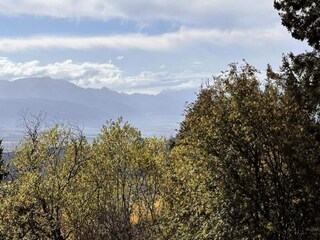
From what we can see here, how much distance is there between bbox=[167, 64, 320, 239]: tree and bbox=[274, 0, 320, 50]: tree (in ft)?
7.11

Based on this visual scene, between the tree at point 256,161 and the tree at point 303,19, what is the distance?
7.11ft

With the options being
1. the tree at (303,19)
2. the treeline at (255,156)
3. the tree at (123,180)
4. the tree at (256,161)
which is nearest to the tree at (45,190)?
the tree at (123,180)

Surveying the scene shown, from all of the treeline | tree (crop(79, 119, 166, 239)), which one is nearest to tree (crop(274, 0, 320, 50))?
the treeline

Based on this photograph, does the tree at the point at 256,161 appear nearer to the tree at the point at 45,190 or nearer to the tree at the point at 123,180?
the tree at the point at 123,180

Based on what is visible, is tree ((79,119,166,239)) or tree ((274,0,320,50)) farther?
tree ((79,119,166,239))

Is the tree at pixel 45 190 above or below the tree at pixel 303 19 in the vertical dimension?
below

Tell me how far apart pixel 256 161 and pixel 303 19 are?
5.58 metres

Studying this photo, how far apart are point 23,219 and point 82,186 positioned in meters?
4.24

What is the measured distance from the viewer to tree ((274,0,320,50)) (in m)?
16.5

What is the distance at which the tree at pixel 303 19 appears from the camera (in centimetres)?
1652

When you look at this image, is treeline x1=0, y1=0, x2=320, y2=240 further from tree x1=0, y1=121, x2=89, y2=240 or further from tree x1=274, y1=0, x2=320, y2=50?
tree x1=0, y1=121, x2=89, y2=240

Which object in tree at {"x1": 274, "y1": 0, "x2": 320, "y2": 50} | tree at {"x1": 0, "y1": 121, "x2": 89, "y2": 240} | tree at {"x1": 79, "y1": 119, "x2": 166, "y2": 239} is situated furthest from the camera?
tree at {"x1": 0, "y1": 121, "x2": 89, "y2": 240}

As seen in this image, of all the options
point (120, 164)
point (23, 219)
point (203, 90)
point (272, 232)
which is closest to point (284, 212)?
point (272, 232)

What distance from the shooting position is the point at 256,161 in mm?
17250
